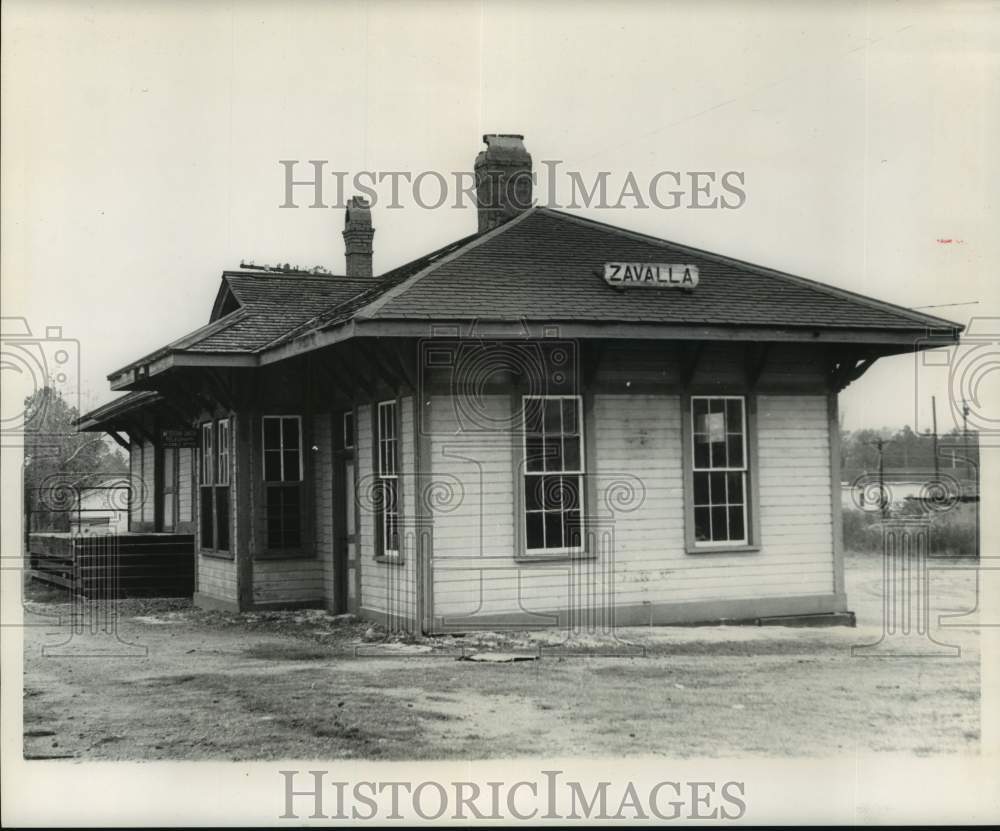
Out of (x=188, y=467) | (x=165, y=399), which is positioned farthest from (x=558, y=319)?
(x=188, y=467)

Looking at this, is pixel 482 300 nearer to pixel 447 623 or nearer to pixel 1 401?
pixel 447 623

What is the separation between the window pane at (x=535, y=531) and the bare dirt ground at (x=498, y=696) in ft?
3.42

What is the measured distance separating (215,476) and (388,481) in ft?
15.2

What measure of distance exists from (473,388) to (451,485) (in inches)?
42.8

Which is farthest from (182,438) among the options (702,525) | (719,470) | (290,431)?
(719,470)

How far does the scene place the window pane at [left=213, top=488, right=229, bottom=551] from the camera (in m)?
16.5

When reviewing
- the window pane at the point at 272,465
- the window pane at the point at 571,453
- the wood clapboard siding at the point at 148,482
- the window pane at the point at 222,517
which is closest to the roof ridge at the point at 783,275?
the window pane at the point at 571,453

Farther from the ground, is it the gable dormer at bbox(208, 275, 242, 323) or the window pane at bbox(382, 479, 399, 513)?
the gable dormer at bbox(208, 275, 242, 323)

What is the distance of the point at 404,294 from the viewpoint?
12078 millimetres

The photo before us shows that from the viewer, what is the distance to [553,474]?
41.7 ft

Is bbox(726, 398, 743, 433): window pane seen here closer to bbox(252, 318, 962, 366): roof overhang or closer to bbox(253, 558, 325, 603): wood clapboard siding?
bbox(252, 318, 962, 366): roof overhang

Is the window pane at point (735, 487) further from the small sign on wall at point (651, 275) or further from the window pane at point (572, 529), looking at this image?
the small sign on wall at point (651, 275)

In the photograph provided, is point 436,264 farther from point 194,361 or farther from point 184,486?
point 184,486

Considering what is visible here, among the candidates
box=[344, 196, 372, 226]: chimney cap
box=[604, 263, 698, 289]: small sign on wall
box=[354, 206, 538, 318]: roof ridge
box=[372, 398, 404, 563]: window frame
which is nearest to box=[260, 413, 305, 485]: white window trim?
box=[372, 398, 404, 563]: window frame
